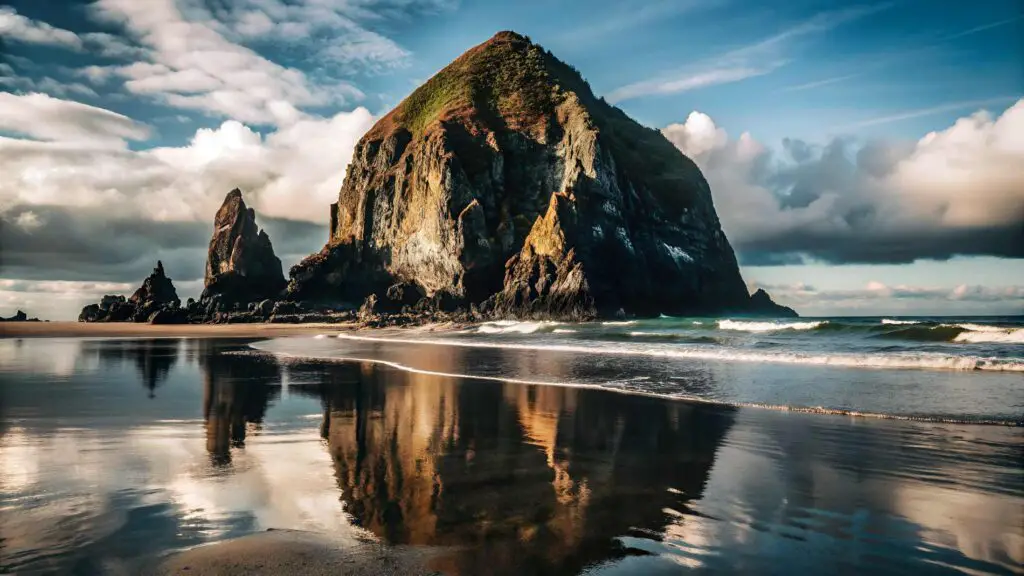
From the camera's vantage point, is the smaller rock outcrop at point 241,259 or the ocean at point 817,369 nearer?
the ocean at point 817,369

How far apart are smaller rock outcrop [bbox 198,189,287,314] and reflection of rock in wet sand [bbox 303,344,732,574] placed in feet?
264

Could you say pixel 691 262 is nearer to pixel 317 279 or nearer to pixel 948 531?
pixel 317 279

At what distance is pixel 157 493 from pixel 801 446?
8277mm

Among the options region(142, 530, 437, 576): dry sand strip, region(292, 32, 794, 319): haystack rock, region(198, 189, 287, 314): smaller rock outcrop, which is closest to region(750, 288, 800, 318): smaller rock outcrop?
region(292, 32, 794, 319): haystack rock

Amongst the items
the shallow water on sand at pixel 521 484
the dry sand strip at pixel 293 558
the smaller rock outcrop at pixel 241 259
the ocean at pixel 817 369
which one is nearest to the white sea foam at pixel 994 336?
the ocean at pixel 817 369

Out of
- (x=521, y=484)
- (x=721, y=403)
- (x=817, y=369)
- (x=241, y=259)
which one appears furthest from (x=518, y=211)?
(x=521, y=484)

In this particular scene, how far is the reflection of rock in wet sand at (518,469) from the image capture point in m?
4.50

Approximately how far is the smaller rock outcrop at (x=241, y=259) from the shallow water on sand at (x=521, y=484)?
7820cm

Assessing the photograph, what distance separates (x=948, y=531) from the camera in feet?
15.9

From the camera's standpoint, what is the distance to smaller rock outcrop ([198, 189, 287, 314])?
273 ft

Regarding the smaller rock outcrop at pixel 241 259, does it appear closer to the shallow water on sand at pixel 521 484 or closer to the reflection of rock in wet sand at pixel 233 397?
the reflection of rock in wet sand at pixel 233 397

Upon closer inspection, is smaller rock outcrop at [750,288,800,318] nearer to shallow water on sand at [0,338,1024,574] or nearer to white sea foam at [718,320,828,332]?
white sea foam at [718,320,828,332]

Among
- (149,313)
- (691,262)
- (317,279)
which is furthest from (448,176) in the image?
(149,313)

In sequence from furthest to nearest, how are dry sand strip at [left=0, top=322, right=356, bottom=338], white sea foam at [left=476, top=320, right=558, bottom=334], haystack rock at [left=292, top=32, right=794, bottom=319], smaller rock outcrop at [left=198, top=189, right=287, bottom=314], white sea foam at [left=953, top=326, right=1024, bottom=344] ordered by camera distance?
smaller rock outcrop at [left=198, top=189, right=287, bottom=314] → haystack rock at [left=292, top=32, right=794, bottom=319] → dry sand strip at [left=0, top=322, right=356, bottom=338] → white sea foam at [left=476, top=320, right=558, bottom=334] → white sea foam at [left=953, top=326, right=1024, bottom=344]
